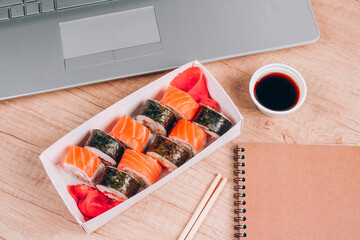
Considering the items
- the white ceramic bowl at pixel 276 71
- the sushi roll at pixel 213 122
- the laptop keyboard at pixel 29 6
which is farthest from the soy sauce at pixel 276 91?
the laptop keyboard at pixel 29 6

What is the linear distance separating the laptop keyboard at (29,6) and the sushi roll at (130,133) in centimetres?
38

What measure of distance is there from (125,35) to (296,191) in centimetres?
61

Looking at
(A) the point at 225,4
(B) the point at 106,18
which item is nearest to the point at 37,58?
(B) the point at 106,18

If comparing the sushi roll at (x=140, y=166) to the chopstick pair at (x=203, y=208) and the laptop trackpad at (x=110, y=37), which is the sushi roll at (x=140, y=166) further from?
the laptop trackpad at (x=110, y=37)

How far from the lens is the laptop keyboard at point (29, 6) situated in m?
0.97

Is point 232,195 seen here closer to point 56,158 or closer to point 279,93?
point 279,93

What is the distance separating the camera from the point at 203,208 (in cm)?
88

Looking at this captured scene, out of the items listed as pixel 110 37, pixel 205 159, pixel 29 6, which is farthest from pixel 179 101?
pixel 29 6

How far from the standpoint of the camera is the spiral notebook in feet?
2.78

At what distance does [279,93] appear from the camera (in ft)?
2.95

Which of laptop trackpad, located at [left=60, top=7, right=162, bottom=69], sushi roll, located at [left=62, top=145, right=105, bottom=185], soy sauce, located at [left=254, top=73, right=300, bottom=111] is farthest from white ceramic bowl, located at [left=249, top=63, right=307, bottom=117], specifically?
sushi roll, located at [left=62, top=145, right=105, bottom=185]

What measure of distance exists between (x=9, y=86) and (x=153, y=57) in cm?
40

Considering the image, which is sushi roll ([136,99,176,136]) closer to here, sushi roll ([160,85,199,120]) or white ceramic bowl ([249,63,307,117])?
sushi roll ([160,85,199,120])

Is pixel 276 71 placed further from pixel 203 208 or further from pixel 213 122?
pixel 203 208
